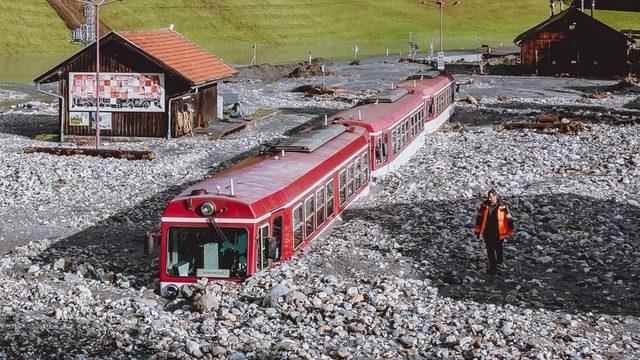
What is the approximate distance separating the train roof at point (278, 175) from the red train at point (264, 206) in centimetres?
2

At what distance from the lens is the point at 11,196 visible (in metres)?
40.7

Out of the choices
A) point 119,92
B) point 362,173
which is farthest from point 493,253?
point 119,92

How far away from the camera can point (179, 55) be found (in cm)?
5903

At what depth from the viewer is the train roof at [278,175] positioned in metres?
27.2

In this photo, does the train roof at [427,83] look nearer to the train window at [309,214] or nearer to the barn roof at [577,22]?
the train window at [309,214]

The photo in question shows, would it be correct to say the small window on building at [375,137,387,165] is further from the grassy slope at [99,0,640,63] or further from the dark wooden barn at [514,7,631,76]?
the grassy slope at [99,0,640,63]

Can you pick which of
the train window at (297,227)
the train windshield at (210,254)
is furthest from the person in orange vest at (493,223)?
the train windshield at (210,254)


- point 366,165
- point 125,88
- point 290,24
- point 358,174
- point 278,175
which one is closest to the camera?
point 278,175

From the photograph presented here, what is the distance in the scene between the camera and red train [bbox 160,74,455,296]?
26453 mm

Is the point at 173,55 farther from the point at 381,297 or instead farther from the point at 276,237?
the point at 381,297

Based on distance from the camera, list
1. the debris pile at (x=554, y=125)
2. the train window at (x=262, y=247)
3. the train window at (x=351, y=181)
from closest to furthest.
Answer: the train window at (x=262, y=247) → the train window at (x=351, y=181) → the debris pile at (x=554, y=125)

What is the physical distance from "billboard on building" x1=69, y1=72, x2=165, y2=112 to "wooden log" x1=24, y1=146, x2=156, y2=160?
613cm

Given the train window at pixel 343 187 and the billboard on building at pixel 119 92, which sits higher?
the billboard on building at pixel 119 92

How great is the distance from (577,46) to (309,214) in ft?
244
